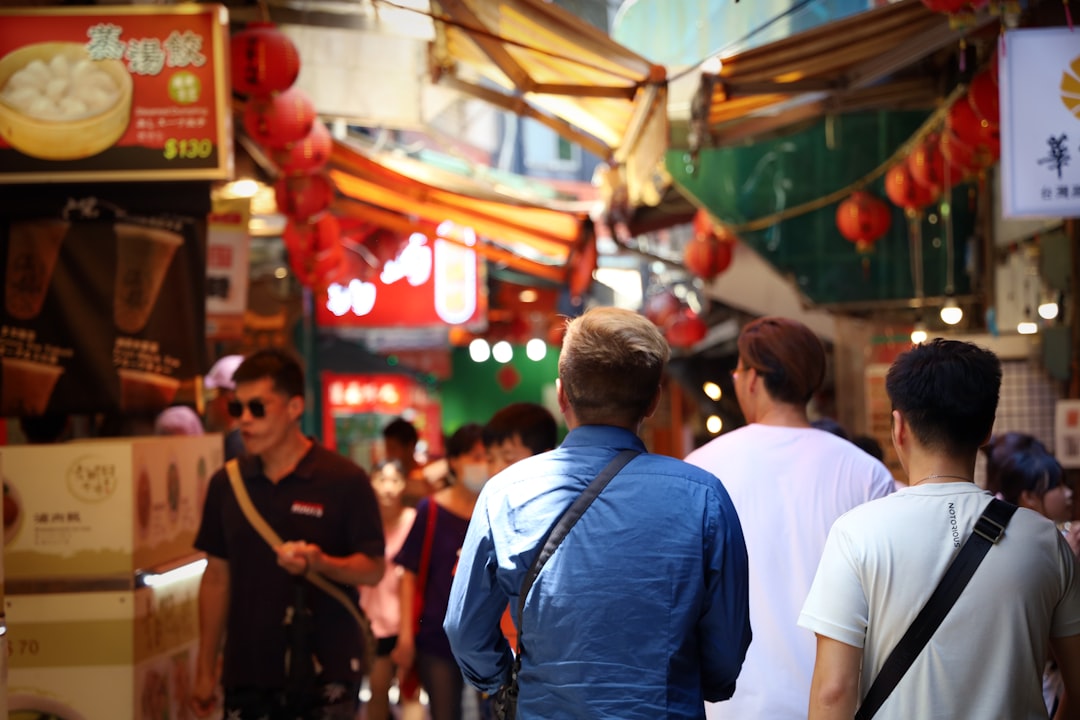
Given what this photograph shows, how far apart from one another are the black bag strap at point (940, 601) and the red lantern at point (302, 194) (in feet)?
25.6

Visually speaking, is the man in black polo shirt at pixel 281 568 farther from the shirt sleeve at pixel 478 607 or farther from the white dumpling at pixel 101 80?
the shirt sleeve at pixel 478 607

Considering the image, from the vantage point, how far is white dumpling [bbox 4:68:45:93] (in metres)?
6.43

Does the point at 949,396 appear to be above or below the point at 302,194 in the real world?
below

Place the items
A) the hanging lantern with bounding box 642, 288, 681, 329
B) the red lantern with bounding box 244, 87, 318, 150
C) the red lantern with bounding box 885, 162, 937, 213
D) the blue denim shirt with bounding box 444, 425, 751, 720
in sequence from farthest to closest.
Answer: the hanging lantern with bounding box 642, 288, 681, 329
the red lantern with bounding box 885, 162, 937, 213
the red lantern with bounding box 244, 87, 318, 150
the blue denim shirt with bounding box 444, 425, 751, 720

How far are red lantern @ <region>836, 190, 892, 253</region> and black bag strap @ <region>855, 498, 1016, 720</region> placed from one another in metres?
8.38

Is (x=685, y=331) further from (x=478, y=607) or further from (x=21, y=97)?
(x=478, y=607)

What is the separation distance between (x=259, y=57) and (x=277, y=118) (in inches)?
30.1

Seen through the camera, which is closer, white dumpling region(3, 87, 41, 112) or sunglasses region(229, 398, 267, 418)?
sunglasses region(229, 398, 267, 418)

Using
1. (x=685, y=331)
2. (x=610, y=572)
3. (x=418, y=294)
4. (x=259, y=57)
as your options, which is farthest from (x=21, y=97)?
(x=418, y=294)

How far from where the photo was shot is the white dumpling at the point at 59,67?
650 cm

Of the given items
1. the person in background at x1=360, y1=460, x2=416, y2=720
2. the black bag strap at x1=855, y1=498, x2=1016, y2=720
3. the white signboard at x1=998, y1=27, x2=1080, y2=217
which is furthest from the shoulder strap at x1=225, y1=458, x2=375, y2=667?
the white signboard at x1=998, y1=27, x2=1080, y2=217

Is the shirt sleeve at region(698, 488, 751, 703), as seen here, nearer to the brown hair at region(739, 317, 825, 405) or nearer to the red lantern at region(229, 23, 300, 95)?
the brown hair at region(739, 317, 825, 405)

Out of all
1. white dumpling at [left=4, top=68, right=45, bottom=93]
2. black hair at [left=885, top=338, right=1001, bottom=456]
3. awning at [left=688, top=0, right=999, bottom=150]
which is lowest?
black hair at [left=885, top=338, right=1001, bottom=456]

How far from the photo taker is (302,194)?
407 inches
